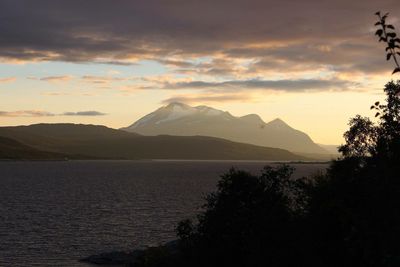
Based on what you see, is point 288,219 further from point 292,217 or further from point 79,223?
point 79,223

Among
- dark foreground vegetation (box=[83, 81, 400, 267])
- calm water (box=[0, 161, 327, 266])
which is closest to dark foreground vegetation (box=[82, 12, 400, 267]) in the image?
dark foreground vegetation (box=[83, 81, 400, 267])

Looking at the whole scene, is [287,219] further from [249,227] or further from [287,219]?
[249,227]

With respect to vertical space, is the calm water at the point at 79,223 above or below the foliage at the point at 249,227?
below

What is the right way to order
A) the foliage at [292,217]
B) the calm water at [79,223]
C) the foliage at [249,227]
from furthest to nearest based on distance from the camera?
the calm water at [79,223], the foliage at [249,227], the foliage at [292,217]

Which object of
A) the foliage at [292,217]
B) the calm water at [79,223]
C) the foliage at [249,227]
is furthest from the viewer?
the calm water at [79,223]

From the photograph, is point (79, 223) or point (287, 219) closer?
point (287, 219)

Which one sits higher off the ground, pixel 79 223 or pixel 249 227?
pixel 249 227

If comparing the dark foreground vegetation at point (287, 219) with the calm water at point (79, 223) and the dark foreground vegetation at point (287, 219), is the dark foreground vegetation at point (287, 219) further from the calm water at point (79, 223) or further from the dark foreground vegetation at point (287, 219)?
the calm water at point (79, 223)

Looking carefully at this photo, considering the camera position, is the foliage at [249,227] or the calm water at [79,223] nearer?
the foliage at [249,227]

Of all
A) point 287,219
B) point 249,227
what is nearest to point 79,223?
point 249,227

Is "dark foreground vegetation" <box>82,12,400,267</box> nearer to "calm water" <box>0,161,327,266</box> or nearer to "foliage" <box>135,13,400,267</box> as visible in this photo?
"foliage" <box>135,13,400,267</box>

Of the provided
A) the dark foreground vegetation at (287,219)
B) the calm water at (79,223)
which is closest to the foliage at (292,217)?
the dark foreground vegetation at (287,219)

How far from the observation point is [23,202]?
5615 inches

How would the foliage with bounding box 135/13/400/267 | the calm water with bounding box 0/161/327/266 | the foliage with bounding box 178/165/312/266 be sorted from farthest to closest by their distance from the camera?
the calm water with bounding box 0/161/327/266
the foliage with bounding box 178/165/312/266
the foliage with bounding box 135/13/400/267
